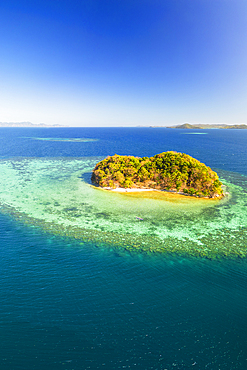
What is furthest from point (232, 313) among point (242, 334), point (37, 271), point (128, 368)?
point (37, 271)

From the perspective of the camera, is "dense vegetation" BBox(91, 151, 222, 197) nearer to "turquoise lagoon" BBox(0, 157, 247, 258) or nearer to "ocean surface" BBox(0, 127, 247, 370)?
"turquoise lagoon" BBox(0, 157, 247, 258)

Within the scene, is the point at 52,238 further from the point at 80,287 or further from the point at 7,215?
the point at 7,215

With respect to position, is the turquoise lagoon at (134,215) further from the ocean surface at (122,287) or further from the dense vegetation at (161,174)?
the dense vegetation at (161,174)

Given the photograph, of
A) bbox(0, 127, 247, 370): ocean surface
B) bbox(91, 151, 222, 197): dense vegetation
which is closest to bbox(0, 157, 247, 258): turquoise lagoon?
bbox(0, 127, 247, 370): ocean surface

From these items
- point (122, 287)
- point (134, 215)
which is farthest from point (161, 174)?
point (122, 287)

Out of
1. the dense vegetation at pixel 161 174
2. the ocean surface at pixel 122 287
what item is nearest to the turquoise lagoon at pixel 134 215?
the ocean surface at pixel 122 287

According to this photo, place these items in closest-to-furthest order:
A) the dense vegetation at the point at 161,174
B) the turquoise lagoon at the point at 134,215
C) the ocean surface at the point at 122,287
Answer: the ocean surface at the point at 122,287
the turquoise lagoon at the point at 134,215
the dense vegetation at the point at 161,174
